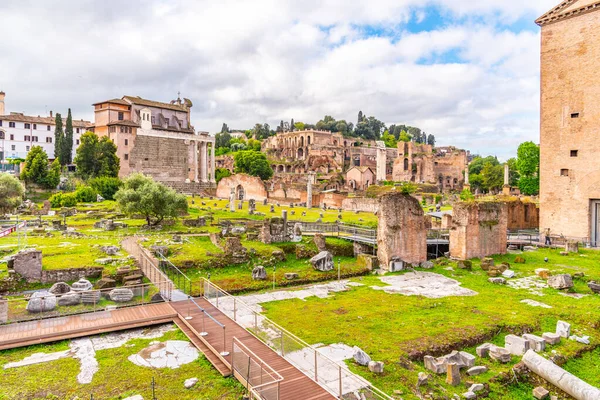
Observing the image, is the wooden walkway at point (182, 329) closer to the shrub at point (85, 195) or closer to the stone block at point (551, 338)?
the stone block at point (551, 338)

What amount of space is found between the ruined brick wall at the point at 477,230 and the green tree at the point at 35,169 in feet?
150

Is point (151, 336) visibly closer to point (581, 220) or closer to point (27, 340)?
point (27, 340)

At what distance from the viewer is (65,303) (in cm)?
1139

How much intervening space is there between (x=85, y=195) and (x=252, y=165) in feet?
117

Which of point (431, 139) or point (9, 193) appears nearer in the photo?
point (9, 193)

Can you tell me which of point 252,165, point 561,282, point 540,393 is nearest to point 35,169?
point 252,165

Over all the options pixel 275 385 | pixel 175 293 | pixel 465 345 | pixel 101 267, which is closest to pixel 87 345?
pixel 175 293

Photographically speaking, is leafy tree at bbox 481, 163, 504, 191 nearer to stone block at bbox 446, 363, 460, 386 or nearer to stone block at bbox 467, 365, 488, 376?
stone block at bbox 467, 365, 488, 376

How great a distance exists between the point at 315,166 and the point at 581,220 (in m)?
66.7

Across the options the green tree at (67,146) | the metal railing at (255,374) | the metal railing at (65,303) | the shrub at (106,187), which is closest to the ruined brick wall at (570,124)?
the metal railing at (255,374)

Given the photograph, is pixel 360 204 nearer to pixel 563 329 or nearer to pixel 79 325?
pixel 563 329

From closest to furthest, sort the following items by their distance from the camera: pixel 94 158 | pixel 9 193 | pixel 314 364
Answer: pixel 314 364 → pixel 9 193 → pixel 94 158

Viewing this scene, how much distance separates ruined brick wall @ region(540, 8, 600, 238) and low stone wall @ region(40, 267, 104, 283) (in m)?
27.4

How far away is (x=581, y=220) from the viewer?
26.8 metres
